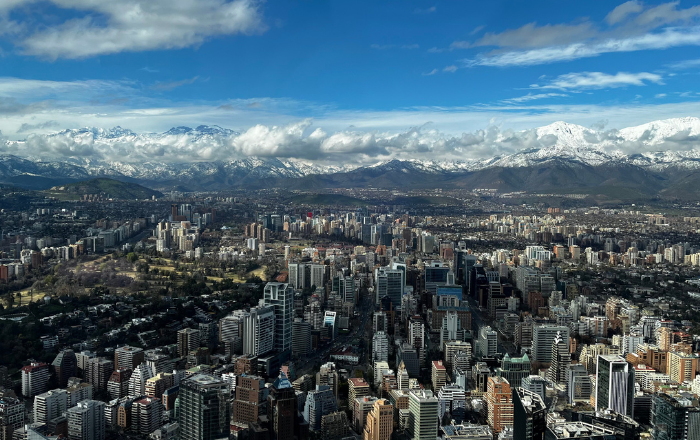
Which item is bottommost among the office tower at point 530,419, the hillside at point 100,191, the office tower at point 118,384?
the office tower at point 118,384

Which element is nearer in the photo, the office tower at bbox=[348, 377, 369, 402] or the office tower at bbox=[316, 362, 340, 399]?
the office tower at bbox=[348, 377, 369, 402]

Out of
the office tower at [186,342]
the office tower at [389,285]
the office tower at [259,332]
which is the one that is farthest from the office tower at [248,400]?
the office tower at [389,285]

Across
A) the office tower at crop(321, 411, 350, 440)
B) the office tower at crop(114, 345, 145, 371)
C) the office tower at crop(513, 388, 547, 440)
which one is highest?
the office tower at crop(513, 388, 547, 440)

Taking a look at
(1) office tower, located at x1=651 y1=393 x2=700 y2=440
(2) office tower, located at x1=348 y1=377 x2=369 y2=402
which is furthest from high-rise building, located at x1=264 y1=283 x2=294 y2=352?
(1) office tower, located at x1=651 y1=393 x2=700 y2=440

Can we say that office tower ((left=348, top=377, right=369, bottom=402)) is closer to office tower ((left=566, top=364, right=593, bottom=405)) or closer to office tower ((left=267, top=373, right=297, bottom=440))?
office tower ((left=267, top=373, right=297, bottom=440))

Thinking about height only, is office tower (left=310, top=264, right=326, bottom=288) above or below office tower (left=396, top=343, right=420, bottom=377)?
above

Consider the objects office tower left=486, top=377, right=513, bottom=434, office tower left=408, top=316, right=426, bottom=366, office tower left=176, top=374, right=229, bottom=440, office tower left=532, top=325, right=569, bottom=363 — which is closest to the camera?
office tower left=176, top=374, right=229, bottom=440

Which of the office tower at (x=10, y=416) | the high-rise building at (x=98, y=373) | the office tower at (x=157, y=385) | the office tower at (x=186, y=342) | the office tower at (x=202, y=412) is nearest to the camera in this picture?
the office tower at (x=202, y=412)

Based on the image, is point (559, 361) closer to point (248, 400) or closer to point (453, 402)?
point (453, 402)

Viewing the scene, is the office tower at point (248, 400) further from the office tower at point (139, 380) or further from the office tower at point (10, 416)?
the office tower at point (10, 416)
